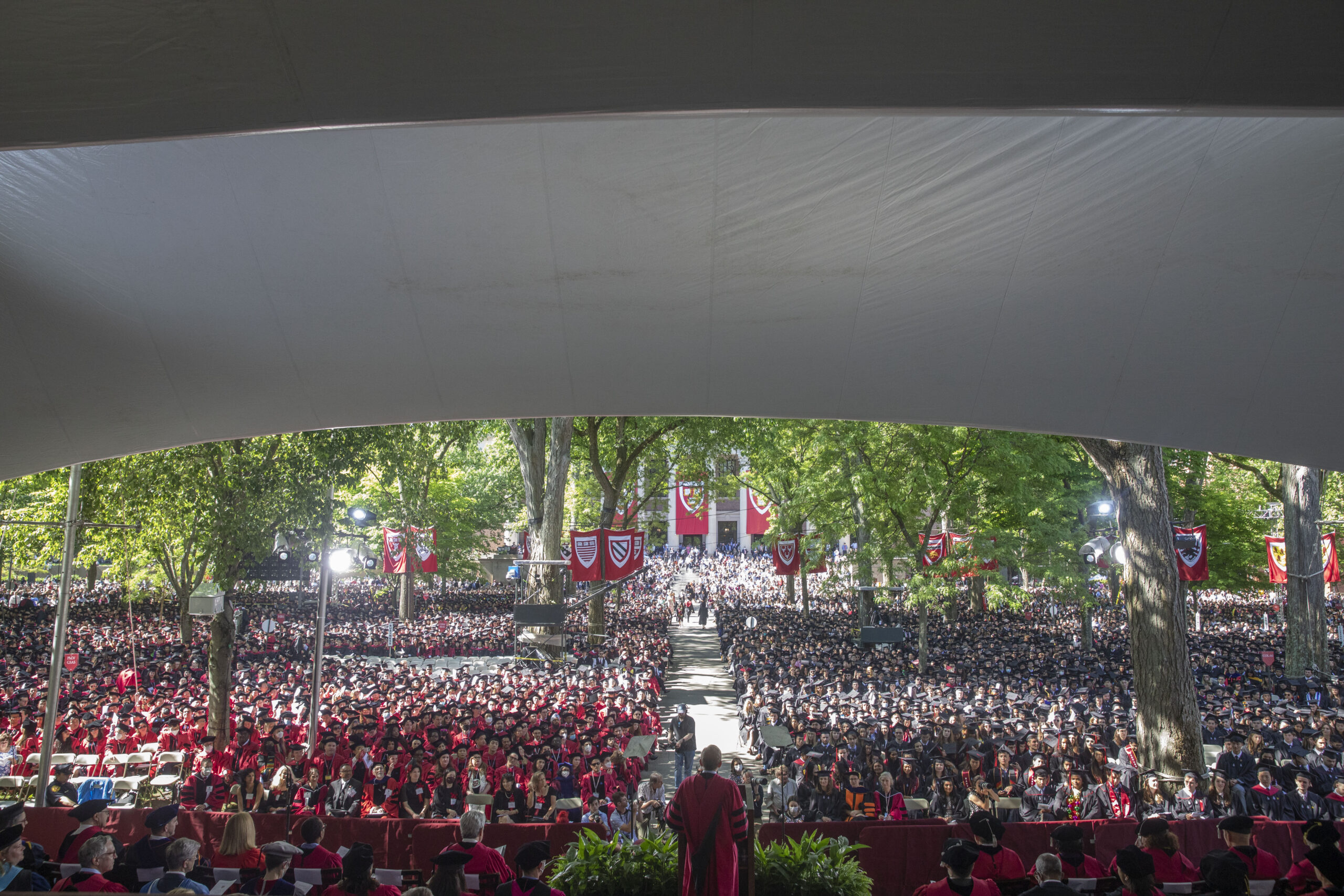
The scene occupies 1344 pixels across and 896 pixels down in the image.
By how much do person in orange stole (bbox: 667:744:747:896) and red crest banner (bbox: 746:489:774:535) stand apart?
23900 millimetres

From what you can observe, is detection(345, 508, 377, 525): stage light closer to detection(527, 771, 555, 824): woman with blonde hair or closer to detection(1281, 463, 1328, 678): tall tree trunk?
detection(527, 771, 555, 824): woman with blonde hair

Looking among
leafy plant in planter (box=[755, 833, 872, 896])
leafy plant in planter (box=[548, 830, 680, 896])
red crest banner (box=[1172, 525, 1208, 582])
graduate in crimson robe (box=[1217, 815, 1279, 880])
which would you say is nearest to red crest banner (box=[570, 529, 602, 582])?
red crest banner (box=[1172, 525, 1208, 582])

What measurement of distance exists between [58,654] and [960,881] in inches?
453

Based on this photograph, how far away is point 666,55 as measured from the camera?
3334mm

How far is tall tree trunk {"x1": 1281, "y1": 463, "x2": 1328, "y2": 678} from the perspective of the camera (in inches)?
841

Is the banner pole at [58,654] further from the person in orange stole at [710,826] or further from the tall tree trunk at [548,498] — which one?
the tall tree trunk at [548,498]

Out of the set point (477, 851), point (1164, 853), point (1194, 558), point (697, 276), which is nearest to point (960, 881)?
point (1164, 853)

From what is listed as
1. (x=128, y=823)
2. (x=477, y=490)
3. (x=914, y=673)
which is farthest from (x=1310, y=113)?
(x=477, y=490)

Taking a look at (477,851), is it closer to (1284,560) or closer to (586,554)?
(586,554)

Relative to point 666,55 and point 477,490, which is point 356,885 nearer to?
point 666,55

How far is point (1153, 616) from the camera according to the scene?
10906 mm

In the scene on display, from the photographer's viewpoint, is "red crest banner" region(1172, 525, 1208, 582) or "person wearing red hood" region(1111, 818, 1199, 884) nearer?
"person wearing red hood" region(1111, 818, 1199, 884)

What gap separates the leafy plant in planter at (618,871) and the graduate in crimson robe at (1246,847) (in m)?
4.21

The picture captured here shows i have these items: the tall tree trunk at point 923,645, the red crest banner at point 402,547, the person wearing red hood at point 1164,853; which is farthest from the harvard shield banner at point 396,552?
the person wearing red hood at point 1164,853
